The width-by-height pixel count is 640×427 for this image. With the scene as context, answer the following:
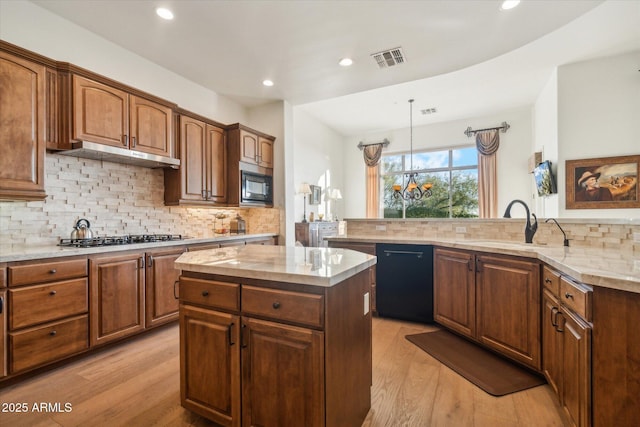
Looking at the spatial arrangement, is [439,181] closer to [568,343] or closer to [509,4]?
[509,4]

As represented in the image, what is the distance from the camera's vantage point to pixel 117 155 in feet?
8.89

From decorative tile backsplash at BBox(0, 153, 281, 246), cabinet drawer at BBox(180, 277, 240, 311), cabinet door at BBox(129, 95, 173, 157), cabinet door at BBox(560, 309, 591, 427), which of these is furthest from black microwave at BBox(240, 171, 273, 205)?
cabinet door at BBox(560, 309, 591, 427)

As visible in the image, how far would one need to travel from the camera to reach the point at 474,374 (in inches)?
83.7

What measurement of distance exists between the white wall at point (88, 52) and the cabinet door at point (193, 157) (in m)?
0.45

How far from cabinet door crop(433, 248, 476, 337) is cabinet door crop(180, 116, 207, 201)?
285 cm

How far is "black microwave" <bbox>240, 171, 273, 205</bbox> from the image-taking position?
13.1 feet

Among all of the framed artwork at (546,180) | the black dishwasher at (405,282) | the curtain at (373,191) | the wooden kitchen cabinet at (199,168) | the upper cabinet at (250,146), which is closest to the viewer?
the black dishwasher at (405,282)

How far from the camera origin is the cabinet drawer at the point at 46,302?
77.7 inches

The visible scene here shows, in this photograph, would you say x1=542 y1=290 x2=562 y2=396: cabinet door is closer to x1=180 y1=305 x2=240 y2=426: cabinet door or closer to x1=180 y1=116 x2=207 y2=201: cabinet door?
x1=180 y1=305 x2=240 y2=426: cabinet door

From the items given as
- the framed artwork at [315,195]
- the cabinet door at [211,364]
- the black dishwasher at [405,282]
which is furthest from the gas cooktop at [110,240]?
the framed artwork at [315,195]

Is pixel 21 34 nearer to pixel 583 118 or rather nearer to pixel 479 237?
pixel 479 237

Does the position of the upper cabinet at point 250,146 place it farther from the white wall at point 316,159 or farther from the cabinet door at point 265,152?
the white wall at point 316,159

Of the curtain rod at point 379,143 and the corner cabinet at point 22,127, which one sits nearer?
the corner cabinet at point 22,127

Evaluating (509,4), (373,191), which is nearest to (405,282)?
(509,4)
